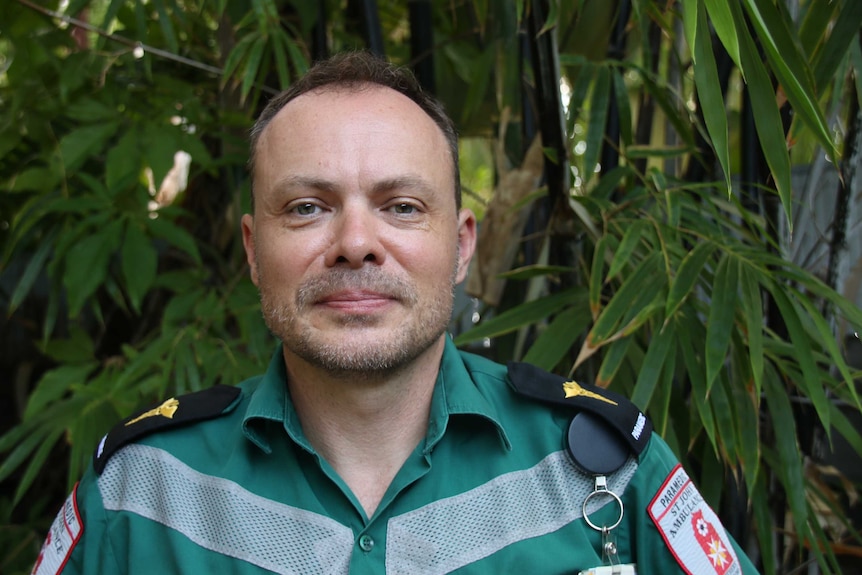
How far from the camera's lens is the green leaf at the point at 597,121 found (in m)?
1.24

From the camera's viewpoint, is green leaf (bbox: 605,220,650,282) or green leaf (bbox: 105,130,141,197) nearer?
green leaf (bbox: 605,220,650,282)

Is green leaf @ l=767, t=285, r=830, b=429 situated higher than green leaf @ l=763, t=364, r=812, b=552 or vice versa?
green leaf @ l=767, t=285, r=830, b=429

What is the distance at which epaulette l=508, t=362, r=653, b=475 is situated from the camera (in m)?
0.93

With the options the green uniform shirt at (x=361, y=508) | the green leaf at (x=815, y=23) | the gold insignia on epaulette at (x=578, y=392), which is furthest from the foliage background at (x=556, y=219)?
the green uniform shirt at (x=361, y=508)

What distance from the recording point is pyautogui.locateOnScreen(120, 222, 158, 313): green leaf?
139cm

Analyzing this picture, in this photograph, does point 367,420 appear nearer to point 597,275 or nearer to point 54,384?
point 597,275

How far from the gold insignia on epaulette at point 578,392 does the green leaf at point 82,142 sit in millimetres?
891

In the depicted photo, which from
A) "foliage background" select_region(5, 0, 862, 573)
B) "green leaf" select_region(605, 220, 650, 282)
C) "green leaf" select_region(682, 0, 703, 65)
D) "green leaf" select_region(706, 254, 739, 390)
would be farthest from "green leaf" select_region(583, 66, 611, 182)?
"green leaf" select_region(682, 0, 703, 65)

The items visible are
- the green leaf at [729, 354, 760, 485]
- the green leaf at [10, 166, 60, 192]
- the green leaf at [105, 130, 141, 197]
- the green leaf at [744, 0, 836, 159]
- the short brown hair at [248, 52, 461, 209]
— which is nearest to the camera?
the green leaf at [744, 0, 836, 159]

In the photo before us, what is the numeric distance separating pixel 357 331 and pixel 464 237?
245mm

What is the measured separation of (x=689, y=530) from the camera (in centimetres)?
93

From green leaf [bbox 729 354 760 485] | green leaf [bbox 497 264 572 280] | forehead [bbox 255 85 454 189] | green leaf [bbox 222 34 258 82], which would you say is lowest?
green leaf [bbox 729 354 760 485]

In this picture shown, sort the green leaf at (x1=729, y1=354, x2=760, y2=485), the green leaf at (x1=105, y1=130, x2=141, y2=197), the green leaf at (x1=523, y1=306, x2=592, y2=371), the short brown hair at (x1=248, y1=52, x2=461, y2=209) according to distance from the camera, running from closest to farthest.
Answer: the short brown hair at (x1=248, y1=52, x2=461, y2=209) < the green leaf at (x1=729, y1=354, x2=760, y2=485) < the green leaf at (x1=523, y1=306, x2=592, y2=371) < the green leaf at (x1=105, y1=130, x2=141, y2=197)

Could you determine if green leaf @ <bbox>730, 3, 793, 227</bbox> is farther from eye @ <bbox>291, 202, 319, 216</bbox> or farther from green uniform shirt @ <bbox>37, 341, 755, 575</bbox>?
eye @ <bbox>291, 202, 319, 216</bbox>
